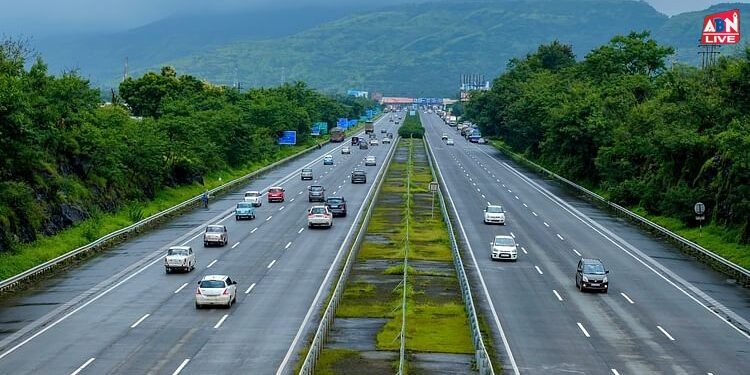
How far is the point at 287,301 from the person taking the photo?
46.4 metres

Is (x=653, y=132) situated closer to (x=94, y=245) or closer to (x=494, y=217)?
(x=494, y=217)

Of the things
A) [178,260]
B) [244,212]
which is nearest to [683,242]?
[178,260]

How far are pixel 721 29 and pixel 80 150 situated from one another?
212 feet

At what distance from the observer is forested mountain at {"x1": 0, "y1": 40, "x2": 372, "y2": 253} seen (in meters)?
59.0

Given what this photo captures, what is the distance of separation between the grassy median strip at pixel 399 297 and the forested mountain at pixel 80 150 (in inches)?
761

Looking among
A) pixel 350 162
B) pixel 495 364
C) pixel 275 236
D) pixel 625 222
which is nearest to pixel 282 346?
pixel 495 364

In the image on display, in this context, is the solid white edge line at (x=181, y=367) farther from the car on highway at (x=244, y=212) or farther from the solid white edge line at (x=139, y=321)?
the car on highway at (x=244, y=212)

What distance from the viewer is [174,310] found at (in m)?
44.1

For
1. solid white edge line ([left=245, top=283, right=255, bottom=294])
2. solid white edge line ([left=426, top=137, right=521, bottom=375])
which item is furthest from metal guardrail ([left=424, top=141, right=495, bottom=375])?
solid white edge line ([left=245, top=283, right=255, bottom=294])

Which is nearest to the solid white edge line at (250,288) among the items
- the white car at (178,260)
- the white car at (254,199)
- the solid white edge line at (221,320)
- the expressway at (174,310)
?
the expressway at (174,310)

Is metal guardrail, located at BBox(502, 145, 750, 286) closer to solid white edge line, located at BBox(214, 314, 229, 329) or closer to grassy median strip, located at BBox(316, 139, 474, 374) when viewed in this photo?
grassy median strip, located at BBox(316, 139, 474, 374)

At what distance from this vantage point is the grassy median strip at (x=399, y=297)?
119 ft

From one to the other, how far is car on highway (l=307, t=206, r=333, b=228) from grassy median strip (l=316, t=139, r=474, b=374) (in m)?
2.92

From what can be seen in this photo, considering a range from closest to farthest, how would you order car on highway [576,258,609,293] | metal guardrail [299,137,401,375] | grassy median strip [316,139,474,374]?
metal guardrail [299,137,401,375] → grassy median strip [316,139,474,374] → car on highway [576,258,609,293]
